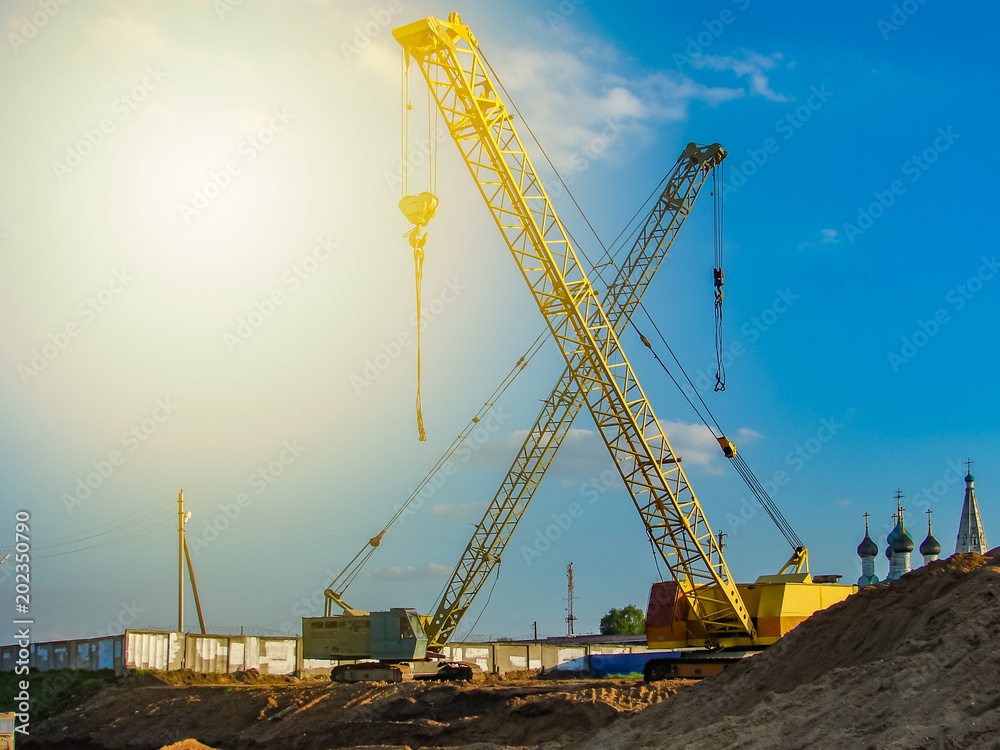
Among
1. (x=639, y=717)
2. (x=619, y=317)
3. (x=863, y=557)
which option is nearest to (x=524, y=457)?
(x=619, y=317)

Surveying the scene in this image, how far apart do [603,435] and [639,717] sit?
44.7 feet

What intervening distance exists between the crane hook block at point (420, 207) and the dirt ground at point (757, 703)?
1413 centimetres

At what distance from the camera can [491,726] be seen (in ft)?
83.8

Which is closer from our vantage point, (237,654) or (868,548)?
(237,654)

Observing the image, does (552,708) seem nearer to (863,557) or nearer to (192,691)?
(192,691)

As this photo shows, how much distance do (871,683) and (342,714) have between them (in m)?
19.2

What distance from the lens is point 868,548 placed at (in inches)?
4203

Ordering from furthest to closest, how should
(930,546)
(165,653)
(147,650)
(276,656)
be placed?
(930,546)
(276,656)
(165,653)
(147,650)

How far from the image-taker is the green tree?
10550cm

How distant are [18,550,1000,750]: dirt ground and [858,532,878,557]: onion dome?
87.1 metres

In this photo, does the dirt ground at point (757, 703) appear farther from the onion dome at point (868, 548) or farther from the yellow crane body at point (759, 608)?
the onion dome at point (868, 548)

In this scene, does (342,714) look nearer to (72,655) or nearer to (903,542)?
(72,655)

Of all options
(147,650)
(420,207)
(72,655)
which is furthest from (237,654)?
(420,207)

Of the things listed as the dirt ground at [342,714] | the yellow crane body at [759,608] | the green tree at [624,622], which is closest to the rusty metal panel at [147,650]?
the dirt ground at [342,714]
